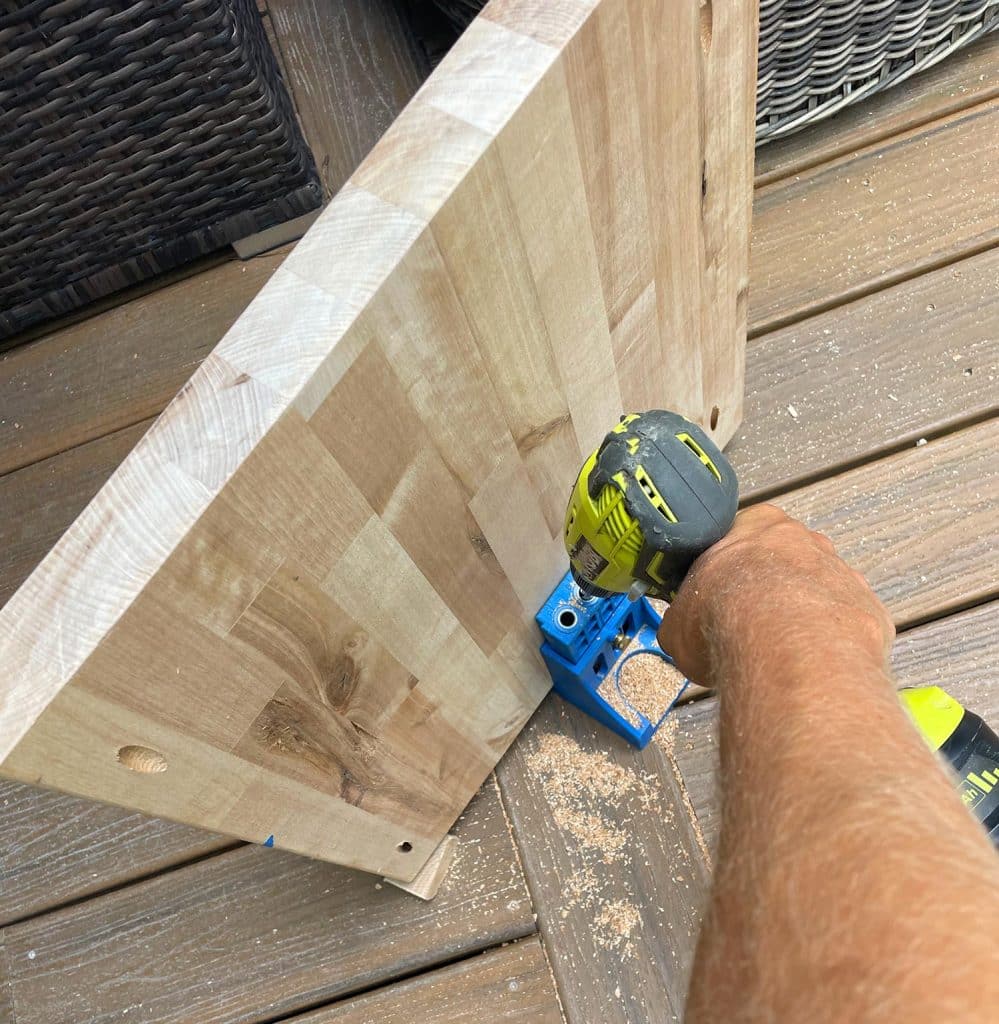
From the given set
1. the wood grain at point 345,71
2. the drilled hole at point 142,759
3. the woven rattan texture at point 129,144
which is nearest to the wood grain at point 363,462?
the drilled hole at point 142,759

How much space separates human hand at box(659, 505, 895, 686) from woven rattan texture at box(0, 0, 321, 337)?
0.64m

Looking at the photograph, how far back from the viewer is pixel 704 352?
783 mm

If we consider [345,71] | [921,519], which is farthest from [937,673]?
[345,71]

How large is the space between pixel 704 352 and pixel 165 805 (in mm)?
558

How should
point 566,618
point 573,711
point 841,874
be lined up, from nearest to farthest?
point 841,874 < point 566,618 < point 573,711

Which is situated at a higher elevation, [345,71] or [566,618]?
[345,71]

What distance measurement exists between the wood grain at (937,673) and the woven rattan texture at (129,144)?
723 mm

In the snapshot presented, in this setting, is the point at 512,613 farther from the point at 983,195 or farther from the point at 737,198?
the point at 983,195

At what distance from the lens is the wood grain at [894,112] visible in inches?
40.8

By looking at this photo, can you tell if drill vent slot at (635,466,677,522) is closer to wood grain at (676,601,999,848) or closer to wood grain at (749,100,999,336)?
wood grain at (676,601,999,848)

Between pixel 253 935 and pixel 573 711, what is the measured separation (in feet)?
1.22

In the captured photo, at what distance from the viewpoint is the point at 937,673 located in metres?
0.85

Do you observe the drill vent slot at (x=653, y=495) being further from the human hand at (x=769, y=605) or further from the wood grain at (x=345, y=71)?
the wood grain at (x=345, y=71)

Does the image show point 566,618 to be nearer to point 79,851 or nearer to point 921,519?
point 921,519
